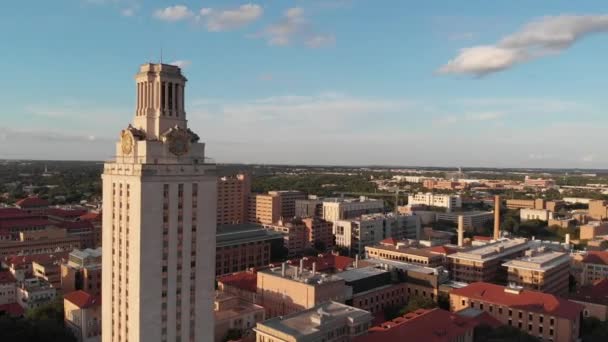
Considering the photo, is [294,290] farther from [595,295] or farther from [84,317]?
[595,295]

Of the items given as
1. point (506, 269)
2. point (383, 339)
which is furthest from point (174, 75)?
point (506, 269)

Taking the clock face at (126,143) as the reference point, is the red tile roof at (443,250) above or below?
below

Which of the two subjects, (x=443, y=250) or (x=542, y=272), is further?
(x=443, y=250)

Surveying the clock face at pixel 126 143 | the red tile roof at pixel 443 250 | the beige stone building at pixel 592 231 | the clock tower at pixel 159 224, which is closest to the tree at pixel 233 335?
the clock tower at pixel 159 224

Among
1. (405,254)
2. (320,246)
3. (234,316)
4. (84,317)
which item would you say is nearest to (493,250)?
(405,254)

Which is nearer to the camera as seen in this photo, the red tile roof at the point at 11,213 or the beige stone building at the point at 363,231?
the red tile roof at the point at 11,213

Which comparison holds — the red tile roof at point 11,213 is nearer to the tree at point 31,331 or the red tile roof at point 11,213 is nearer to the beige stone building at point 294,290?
the tree at point 31,331

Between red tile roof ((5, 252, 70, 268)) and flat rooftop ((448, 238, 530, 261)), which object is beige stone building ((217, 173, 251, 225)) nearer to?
red tile roof ((5, 252, 70, 268))

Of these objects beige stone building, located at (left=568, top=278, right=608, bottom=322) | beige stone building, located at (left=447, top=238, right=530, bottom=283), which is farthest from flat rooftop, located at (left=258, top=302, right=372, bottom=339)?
beige stone building, located at (left=447, top=238, right=530, bottom=283)

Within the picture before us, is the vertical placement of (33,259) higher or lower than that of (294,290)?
lower
